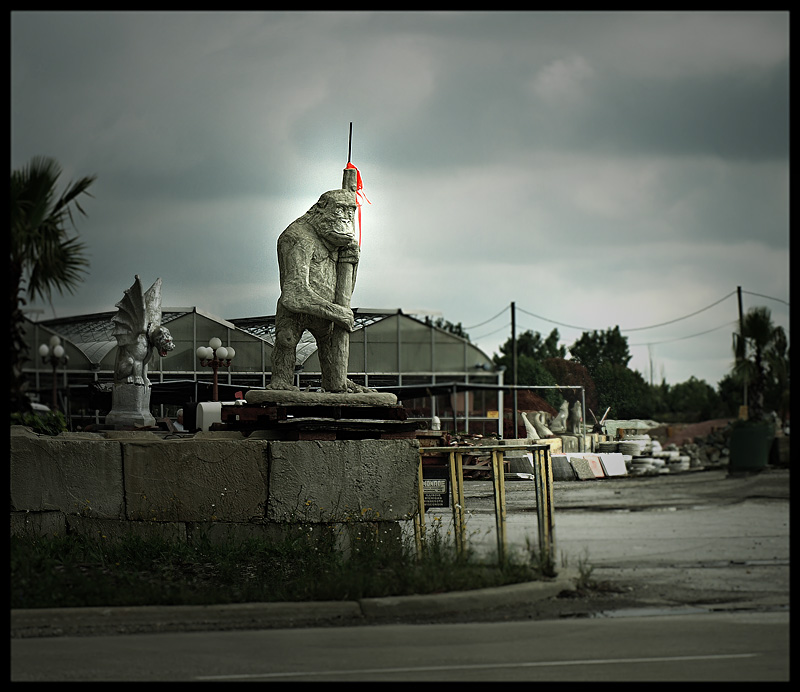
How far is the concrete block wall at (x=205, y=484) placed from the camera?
7988 mm

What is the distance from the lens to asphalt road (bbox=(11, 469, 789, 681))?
212 inches

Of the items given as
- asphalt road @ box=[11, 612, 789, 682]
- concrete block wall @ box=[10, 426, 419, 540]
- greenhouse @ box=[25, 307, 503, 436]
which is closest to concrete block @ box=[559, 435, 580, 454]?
greenhouse @ box=[25, 307, 503, 436]

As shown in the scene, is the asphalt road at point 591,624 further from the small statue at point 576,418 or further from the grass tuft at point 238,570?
Result: the small statue at point 576,418

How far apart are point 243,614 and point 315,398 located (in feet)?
7.19

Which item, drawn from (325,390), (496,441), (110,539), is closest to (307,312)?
(325,390)

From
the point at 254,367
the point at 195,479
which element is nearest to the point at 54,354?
the point at 195,479

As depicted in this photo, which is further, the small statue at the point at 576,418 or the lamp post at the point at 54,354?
the small statue at the point at 576,418

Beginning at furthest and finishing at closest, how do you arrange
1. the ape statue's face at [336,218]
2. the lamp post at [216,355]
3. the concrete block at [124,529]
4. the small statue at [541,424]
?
the lamp post at [216,355] → the ape statue's face at [336,218] → the small statue at [541,424] → the concrete block at [124,529]

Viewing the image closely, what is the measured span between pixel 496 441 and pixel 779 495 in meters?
2.39

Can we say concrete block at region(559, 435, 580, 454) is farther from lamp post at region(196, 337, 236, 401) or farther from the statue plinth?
lamp post at region(196, 337, 236, 401)

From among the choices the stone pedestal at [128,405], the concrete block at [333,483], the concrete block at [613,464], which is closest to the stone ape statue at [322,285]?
the concrete block at [333,483]

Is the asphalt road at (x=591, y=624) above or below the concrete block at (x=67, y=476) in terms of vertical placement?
below

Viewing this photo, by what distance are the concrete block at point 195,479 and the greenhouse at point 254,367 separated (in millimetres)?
897

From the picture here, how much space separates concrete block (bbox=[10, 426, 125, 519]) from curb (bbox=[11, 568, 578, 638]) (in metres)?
1.78
